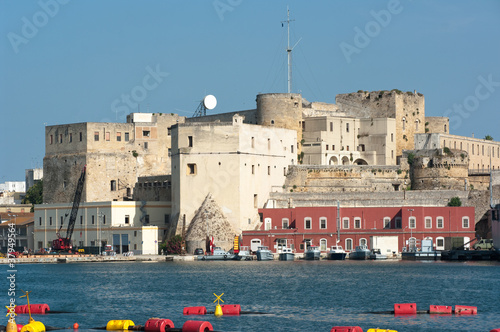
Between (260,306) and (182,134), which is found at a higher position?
(182,134)

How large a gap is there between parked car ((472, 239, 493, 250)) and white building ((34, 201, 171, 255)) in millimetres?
26745

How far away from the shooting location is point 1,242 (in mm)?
105312

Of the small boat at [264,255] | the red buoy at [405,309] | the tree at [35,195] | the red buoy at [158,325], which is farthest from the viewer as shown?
the tree at [35,195]

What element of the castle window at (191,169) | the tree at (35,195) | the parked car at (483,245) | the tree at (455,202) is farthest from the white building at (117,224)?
the tree at (35,195)

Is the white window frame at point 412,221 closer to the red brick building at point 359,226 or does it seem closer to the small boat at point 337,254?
the red brick building at point 359,226

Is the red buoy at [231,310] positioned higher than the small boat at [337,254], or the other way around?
the small boat at [337,254]

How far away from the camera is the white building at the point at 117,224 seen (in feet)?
284

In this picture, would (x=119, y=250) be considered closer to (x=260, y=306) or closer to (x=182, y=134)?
(x=182, y=134)

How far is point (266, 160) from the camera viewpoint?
88.5 meters

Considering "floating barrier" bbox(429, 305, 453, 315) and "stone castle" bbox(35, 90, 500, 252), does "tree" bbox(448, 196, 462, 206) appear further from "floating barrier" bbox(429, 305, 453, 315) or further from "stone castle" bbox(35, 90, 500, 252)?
"floating barrier" bbox(429, 305, 453, 315)

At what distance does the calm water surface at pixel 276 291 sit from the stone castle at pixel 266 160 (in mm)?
10240

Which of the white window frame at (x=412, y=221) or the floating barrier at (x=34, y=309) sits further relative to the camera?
the white window frame at (x=412, y=221)

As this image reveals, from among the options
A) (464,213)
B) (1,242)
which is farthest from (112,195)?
(464,213)

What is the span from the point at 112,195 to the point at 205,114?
1410 centimetres
